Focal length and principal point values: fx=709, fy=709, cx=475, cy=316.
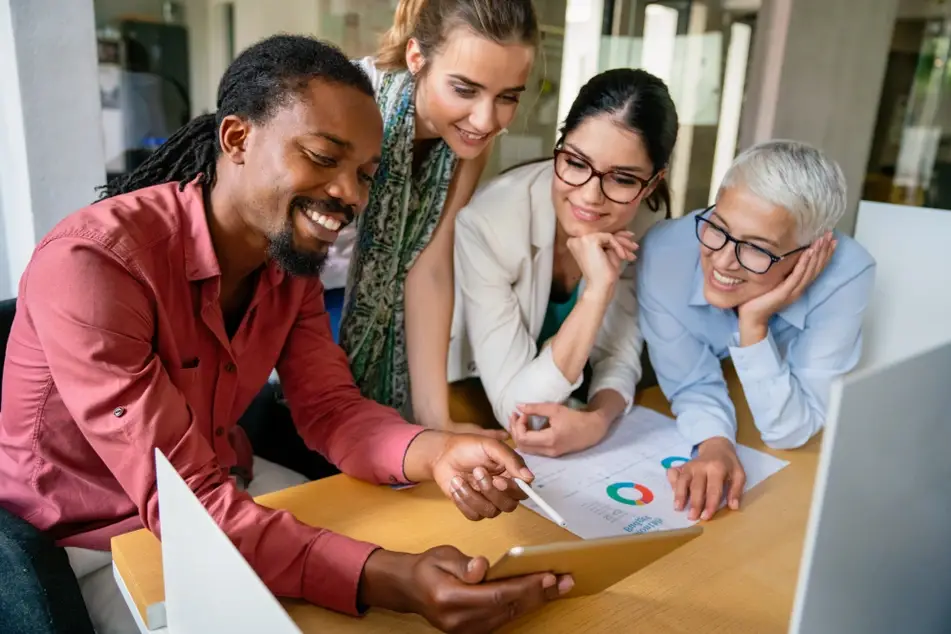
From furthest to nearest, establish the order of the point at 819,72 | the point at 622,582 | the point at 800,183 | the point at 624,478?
the point at 819,72 → the point at 800,183 → the point at 624,478 → the point at 622,582

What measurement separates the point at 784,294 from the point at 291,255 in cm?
86

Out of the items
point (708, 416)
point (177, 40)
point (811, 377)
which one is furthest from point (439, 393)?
point (177, 40)

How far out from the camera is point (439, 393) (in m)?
1.42

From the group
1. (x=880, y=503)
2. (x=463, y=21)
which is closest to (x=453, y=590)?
(x=880, y=503)

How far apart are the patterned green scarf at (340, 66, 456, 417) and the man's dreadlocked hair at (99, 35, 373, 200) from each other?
33cm

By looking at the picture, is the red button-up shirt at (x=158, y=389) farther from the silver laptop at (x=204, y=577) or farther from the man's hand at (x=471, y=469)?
the silver laptop at (x=204, y=577)

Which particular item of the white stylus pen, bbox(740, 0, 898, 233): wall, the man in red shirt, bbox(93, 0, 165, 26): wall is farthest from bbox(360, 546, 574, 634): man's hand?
bbox(740, 0, 898, 233): wall

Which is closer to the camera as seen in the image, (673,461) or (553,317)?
(673,461)

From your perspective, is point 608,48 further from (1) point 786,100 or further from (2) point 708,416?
Answer: (2) point 708,416

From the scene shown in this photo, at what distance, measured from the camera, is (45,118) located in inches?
55.2

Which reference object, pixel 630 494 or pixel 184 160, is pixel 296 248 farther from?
pixel 630 494

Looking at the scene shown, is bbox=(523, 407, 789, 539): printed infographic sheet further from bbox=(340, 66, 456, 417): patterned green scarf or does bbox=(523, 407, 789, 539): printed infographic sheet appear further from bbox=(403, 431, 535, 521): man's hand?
bbox=(340, 66, 456, 417): patterned green scarf

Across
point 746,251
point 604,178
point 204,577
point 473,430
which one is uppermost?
point 604,178

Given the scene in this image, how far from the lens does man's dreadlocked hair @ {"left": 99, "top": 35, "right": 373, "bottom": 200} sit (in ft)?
3.25
